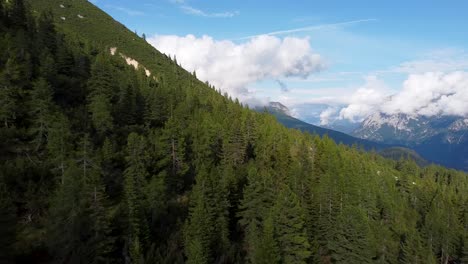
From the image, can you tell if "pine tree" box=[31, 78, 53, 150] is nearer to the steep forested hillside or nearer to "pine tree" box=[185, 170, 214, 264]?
the steep forested hillside

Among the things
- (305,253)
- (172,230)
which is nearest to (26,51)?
(172,230)

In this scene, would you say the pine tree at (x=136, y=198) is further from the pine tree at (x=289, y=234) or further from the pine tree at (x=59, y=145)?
the pine tree at (x=289, y=234)

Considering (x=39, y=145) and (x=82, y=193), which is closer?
(x=82, y=193)

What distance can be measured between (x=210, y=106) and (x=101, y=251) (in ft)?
270

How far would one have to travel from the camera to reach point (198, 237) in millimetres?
50844

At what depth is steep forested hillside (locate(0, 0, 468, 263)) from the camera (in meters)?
46.1

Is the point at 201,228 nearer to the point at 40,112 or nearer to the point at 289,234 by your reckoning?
the point at 289,234

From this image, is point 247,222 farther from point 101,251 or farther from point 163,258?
point 101,251

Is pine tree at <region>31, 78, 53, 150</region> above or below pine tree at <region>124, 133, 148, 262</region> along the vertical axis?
above

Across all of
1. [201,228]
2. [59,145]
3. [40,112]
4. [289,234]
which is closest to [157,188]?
[201,228]

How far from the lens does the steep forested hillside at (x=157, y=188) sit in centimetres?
4606

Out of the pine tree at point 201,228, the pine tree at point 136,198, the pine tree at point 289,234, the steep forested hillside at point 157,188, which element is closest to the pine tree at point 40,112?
the steep forested hillside at point 157,188

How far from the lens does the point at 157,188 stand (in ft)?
193

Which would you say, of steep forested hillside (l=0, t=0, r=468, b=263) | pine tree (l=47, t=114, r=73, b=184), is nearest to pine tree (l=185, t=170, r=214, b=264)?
steep forested hillside (l=0, t=0, r=468, b=263)
